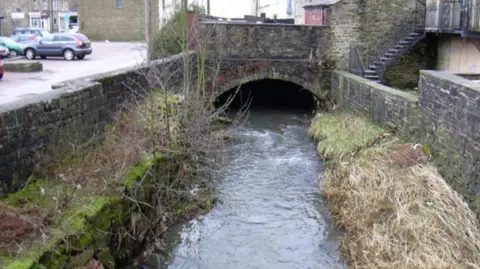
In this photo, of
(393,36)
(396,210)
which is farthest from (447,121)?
(393,36)

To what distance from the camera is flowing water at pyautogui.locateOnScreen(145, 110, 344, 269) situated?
9621mm

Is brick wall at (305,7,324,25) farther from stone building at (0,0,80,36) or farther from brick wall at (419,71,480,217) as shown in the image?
stone building at (0,0,80,36)

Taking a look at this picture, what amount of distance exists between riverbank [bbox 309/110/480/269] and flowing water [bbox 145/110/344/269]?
502 mm

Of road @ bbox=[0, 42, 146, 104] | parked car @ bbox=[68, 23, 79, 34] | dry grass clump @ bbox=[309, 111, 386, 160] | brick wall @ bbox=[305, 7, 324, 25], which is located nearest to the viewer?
dry grass clump @ bbox=[309, 111, 386, 160]

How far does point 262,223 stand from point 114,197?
3.90 metres

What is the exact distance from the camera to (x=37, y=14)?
62.6 meters

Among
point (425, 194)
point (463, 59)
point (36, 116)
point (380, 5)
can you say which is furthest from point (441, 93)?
point (380, 5)

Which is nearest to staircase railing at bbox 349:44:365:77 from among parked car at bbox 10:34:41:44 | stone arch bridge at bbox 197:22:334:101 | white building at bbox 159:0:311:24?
stone arch bridge at bbox 197:22:334:101

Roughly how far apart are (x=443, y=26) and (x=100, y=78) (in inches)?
523

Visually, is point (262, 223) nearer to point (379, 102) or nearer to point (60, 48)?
point (379, 102)

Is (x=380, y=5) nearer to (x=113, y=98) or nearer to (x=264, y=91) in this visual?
(x=264, y=91)

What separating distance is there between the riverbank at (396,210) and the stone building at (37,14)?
43788 millimetres

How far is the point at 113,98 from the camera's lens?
38.5 ft

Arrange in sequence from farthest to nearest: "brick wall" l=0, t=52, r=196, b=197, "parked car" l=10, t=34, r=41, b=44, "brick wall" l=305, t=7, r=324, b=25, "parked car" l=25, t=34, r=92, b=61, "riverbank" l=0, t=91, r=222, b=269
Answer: "parked car" l=10, t=34, r=41, b=44
"parked car" l=25, t=34, r=92, b=61
"brick wall" l=305, t=7, r=324, b=25
"brick wall" l=0, t=52, r=196, b=197
"riverbank" l=0, t=91, r=222, b=269
